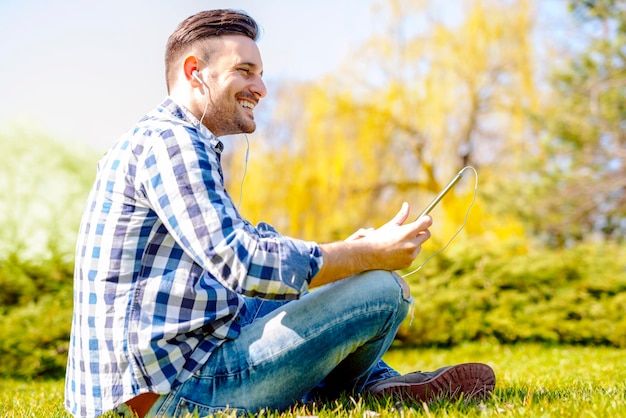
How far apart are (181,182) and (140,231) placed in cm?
21

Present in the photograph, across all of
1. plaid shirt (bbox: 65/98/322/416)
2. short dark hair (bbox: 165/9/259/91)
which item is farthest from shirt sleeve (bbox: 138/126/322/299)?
short dark hair (bbox: 165/9/259/91)

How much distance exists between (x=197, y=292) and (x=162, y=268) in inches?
4.6

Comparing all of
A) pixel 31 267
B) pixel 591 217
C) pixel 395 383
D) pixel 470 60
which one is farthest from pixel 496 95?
pixel 395 383

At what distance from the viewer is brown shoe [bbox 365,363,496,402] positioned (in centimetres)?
217

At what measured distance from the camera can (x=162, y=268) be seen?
1.87m

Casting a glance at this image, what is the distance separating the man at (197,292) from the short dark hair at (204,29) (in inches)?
11.3

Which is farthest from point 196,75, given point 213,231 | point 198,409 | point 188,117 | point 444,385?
point 444,385

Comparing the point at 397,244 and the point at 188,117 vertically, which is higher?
the point at 188,117

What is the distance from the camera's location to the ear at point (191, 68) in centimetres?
212

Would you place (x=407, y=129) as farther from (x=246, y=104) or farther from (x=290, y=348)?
(x=290, y=348)

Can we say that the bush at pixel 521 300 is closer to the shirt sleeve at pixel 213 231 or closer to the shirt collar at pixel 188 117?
the shirt collar at pixel 188 117

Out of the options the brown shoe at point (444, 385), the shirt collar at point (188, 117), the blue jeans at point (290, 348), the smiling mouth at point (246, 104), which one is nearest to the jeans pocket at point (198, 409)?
the blue jeans at point (290, 348)

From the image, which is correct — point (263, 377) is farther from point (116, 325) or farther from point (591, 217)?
point (591, 217)

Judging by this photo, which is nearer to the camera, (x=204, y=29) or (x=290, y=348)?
(x=290, y=348)
